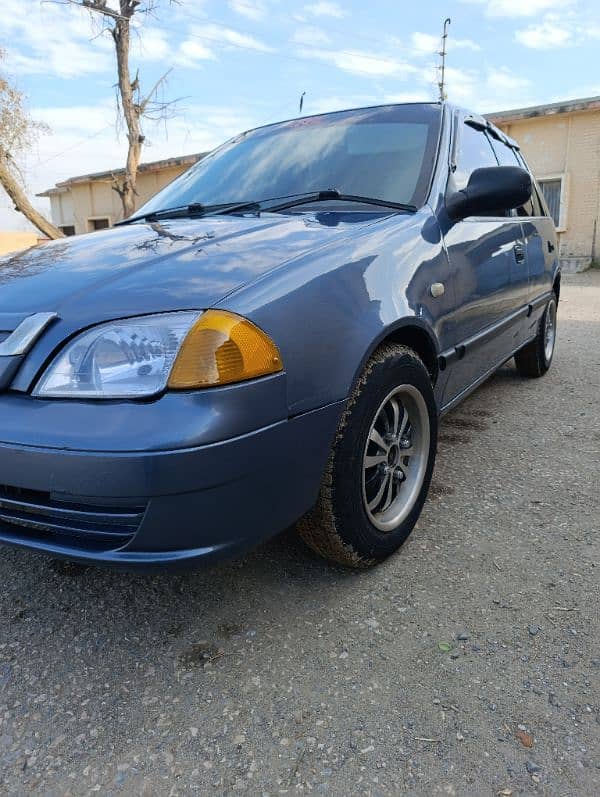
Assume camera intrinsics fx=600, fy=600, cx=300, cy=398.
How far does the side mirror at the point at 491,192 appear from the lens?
2.25 meters

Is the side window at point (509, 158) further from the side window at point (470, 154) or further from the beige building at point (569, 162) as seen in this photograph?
the beige building at point (569, 162)

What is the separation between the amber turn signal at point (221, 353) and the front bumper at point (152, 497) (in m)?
0.14

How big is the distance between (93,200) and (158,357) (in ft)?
77.7

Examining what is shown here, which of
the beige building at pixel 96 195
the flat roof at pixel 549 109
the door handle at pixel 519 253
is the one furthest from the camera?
the beige building at pixel 96 195

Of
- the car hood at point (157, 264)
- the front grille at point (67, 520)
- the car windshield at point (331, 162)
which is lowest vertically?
the front grille at point (67, 520)

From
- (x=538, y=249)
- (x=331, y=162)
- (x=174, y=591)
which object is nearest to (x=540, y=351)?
(x=538, y=249)

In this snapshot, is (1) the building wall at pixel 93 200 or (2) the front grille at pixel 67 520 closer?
(2) the front grille at pixel 67 520

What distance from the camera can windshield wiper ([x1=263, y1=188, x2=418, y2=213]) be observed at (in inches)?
89.7

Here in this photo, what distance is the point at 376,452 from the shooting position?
1.99 metres

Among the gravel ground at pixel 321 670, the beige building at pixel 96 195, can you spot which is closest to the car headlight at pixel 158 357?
the gravel ground at pixel 321 670

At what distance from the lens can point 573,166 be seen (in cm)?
1430

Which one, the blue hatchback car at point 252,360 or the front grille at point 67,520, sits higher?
the blue hatchback car at point 252,360

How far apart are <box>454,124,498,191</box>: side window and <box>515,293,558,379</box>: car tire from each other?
154 cm

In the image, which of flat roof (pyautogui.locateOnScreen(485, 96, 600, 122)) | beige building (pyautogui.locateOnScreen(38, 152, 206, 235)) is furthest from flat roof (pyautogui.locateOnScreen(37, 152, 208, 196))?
flat roof (pyautogui.locateOnScreen(485, 96, 600, 122))
